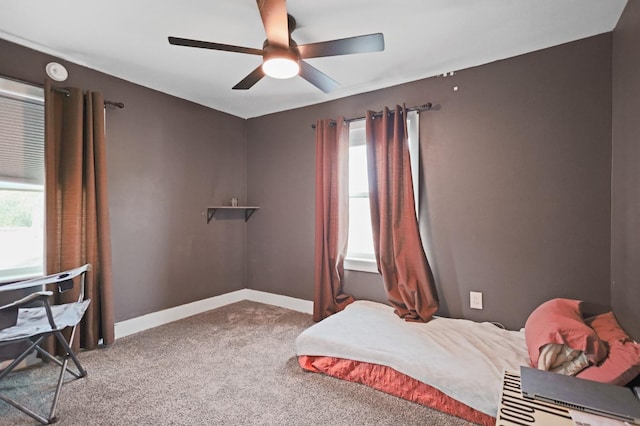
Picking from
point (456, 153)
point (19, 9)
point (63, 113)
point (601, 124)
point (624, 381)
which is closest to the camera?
point (624, 381)

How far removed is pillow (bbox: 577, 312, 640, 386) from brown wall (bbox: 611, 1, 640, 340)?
0.30ft

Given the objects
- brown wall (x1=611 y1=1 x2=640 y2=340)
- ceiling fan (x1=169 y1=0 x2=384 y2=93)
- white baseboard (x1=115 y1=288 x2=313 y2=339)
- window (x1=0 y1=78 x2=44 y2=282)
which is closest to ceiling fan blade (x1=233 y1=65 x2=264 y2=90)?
ceiling fan (x1=169 y1=0 x2=384 y2=93)

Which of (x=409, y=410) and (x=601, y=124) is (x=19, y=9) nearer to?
(x=409, y=410)

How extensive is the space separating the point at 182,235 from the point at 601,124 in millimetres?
3645

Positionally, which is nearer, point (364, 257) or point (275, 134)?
point (364, 257)

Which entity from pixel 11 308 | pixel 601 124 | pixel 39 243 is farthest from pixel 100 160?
pixel 601 124

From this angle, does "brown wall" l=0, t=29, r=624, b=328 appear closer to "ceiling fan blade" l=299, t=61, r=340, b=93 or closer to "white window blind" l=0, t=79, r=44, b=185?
"white window blind" l=0, t=79, r=44, b=185

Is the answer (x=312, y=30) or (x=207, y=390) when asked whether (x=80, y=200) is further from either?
(x=312, y=30)

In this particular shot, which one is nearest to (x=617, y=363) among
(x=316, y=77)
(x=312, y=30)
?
(x=316, y=77)

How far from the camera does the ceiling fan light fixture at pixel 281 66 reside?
1.90m

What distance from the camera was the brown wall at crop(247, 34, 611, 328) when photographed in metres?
2.19

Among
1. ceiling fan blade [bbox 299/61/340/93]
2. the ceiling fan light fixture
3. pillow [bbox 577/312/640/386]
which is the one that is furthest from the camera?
ceiling fan blade [bbox 299/61/340/93]

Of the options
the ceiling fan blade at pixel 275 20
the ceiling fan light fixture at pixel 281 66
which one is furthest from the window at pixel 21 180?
the ceiling fan blade at pixel 275 20

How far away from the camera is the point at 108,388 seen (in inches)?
79.9
